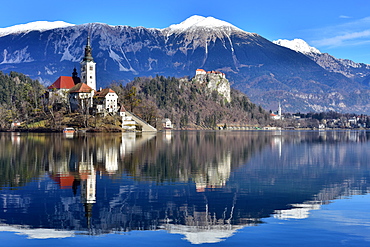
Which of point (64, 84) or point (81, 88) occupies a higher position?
point (64, 84)

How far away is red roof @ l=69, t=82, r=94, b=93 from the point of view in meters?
183

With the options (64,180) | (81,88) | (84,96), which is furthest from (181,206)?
→ (81,88)

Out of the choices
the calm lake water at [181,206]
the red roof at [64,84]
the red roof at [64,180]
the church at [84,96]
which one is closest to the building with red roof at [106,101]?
the church at [84,96]

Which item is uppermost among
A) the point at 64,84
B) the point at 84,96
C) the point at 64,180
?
the point at 64,84

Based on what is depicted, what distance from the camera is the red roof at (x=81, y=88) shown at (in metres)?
183

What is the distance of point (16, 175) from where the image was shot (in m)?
38.6

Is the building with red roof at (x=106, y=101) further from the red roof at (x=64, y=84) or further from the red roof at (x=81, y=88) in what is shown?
the red roof at (x=64, y=84)

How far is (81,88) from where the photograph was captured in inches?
7219

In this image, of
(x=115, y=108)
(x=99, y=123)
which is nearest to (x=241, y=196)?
(x=99, y=123)

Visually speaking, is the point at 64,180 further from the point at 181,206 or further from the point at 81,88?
the point at 81,88

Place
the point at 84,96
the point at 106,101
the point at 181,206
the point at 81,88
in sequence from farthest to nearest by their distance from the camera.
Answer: the point at 81,88 < the point at 84,96 < the point at 106,101 < the point at 181,206

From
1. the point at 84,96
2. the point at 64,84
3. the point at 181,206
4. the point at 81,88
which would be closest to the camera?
the point at 181,206

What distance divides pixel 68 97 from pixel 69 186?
518ft

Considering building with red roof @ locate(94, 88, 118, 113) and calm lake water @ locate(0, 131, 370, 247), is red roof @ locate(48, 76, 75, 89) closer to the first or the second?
building with red roof @ locate(94, 88, 118, 113)
